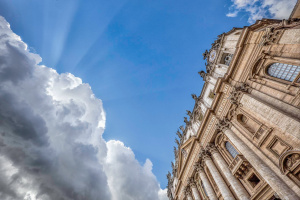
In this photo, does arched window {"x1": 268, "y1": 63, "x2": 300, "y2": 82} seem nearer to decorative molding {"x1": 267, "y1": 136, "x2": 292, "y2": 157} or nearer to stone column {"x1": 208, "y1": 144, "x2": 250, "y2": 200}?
decorative molding {"x1": 267, "y1": 136, "x2": 292, "y2": 157}

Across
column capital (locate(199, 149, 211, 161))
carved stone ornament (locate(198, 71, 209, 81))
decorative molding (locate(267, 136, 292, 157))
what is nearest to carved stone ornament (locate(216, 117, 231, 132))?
column capital (locate(199, 149, 211, 161))

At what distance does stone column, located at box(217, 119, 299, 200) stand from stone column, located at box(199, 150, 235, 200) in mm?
5352

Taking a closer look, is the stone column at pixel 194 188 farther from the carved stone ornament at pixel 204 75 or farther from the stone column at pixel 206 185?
the carved stone ornament at pixel 204 75

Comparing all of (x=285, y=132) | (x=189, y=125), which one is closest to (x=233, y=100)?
(x=285, y=132)

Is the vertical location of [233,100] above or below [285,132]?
above

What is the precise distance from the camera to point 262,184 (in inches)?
586

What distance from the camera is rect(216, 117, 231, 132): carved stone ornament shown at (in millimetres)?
20578

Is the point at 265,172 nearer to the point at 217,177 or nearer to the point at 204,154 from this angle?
the point at 217,177

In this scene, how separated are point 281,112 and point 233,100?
6718mm

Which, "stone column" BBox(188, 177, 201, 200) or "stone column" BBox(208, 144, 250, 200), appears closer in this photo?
"stone column" BBox(208, 144, 250, 200)

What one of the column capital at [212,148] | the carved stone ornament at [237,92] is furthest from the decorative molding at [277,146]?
the column capital at [212,148]

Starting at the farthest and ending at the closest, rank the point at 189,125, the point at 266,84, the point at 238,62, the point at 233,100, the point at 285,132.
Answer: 1. the point at 189,125
2. the point at 238,62
3. the point at 233,100
4. the point at 266,84
5. the point at 285,132

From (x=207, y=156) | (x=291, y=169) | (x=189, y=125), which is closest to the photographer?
(x=291, y=169)

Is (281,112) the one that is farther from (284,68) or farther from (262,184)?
(262,184)
